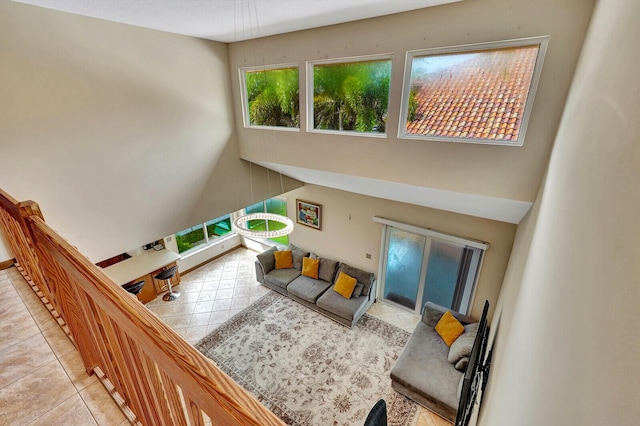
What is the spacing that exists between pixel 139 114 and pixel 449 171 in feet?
13.8

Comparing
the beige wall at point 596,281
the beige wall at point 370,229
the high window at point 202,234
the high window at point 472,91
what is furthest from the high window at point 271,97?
the beige wall at point 596,281

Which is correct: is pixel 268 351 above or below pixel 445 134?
below

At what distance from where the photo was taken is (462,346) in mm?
4047

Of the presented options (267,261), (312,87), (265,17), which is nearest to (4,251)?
(265,17)

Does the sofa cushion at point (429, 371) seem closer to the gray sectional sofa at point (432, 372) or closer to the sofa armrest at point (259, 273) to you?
the gray sectional sofa at point (432, 372)

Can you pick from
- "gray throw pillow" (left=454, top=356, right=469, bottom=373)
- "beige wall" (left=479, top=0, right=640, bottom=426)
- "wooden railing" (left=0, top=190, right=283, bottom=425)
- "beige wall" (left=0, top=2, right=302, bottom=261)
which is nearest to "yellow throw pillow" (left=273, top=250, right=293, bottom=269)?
"beige wall" (left=0, top=2, right=302, bottom=261)

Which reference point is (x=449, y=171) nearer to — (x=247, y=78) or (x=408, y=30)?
(x=408, y=30)

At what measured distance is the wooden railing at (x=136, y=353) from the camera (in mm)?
603

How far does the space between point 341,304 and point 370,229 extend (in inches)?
64.0

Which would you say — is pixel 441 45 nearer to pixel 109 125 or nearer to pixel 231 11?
pixel 231 11

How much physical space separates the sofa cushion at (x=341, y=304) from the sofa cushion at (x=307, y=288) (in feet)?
0.59

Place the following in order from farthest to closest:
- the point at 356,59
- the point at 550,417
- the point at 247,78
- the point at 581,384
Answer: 1. the point at 247,78
2. the point at 356,59
3. the point at 550,417
4. the point at 581,384

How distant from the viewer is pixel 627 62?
87cm

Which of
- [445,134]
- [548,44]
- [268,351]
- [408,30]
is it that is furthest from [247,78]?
[268,351]
